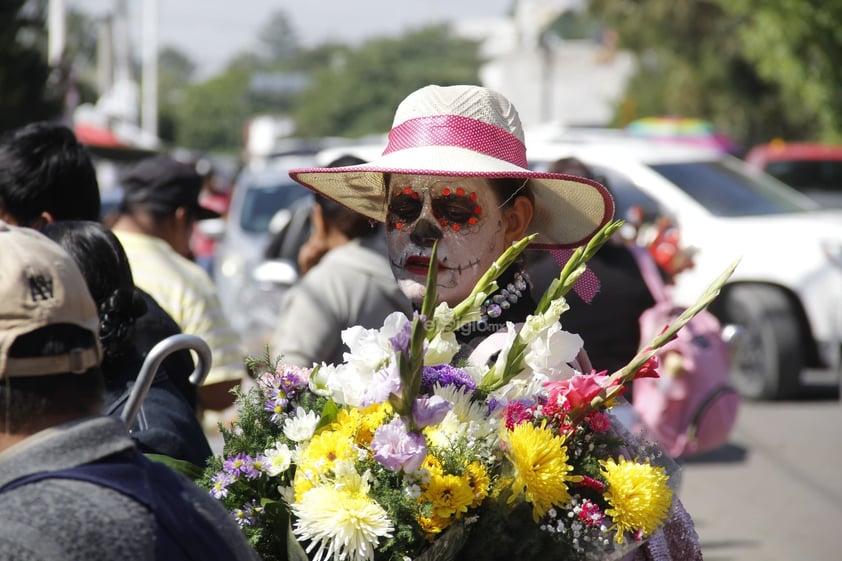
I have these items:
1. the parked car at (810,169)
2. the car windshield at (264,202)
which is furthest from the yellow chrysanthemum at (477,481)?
the parked car at (810,169)

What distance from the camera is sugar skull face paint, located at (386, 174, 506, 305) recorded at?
2.76 m

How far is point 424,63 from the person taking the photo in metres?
107

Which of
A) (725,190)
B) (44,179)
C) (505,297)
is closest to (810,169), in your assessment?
(725,190)

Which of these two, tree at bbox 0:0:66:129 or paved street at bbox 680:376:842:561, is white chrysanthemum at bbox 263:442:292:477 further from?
tree at bbox 0:0:66:129

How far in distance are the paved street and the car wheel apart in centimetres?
17

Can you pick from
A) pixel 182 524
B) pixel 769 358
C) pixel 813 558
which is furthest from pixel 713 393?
pixel 182 524

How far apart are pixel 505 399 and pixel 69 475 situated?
2.78 ft

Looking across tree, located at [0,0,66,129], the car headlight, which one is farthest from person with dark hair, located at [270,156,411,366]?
tree, located at [0,0,66,129]

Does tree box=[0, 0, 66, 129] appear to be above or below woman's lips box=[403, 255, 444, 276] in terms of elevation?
below

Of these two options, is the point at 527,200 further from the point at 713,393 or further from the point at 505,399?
the point at 713,393

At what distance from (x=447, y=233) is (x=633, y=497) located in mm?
753

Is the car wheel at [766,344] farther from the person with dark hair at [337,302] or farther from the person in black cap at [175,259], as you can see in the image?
the person in black cap at [175,259]

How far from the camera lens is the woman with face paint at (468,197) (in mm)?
2758

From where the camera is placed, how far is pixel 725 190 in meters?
11.3
